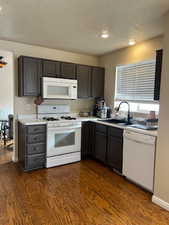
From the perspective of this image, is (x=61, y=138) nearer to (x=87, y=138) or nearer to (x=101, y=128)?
(x=87, y=138)

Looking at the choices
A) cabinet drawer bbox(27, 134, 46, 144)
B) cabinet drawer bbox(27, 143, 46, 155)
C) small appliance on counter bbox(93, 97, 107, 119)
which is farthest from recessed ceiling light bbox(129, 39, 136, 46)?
cabinet drawer bbox(27, 143, 46, 155)

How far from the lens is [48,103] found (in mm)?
3824

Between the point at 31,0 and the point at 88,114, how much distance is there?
2.90 m

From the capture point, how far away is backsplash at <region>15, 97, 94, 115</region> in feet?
11.6

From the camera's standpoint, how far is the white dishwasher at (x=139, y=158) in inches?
94.1

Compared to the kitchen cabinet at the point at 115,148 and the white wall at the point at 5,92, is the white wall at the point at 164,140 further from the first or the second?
the white wall at the point at 5,92

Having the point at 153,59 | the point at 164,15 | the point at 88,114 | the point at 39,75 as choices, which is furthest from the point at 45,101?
the point at 164,15

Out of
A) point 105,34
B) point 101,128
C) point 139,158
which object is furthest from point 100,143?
point 105,34

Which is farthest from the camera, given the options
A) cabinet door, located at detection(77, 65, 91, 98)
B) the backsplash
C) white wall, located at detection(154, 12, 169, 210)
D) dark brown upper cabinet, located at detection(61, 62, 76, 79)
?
cabinet door, located at detection(77, 65, 91, 98)

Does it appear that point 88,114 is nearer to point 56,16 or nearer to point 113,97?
point 113,97

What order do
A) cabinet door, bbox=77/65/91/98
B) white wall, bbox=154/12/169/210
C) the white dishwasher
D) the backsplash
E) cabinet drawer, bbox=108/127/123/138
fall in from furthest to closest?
cabinet door, bbox=77/65/91/98, the backsplash, cabinet drawer, bbox=108/127/123/138, the white dishwasher, white wall, bbox=154/12/169/210

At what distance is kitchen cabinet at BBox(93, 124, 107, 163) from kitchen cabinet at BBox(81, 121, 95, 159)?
0.53 feet

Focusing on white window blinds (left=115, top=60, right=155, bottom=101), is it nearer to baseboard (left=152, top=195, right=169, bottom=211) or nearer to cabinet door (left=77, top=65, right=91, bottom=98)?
cabinet door (left=77, top=65, right=91, bottom=98)

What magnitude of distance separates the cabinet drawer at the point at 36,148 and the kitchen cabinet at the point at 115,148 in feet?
4.19
